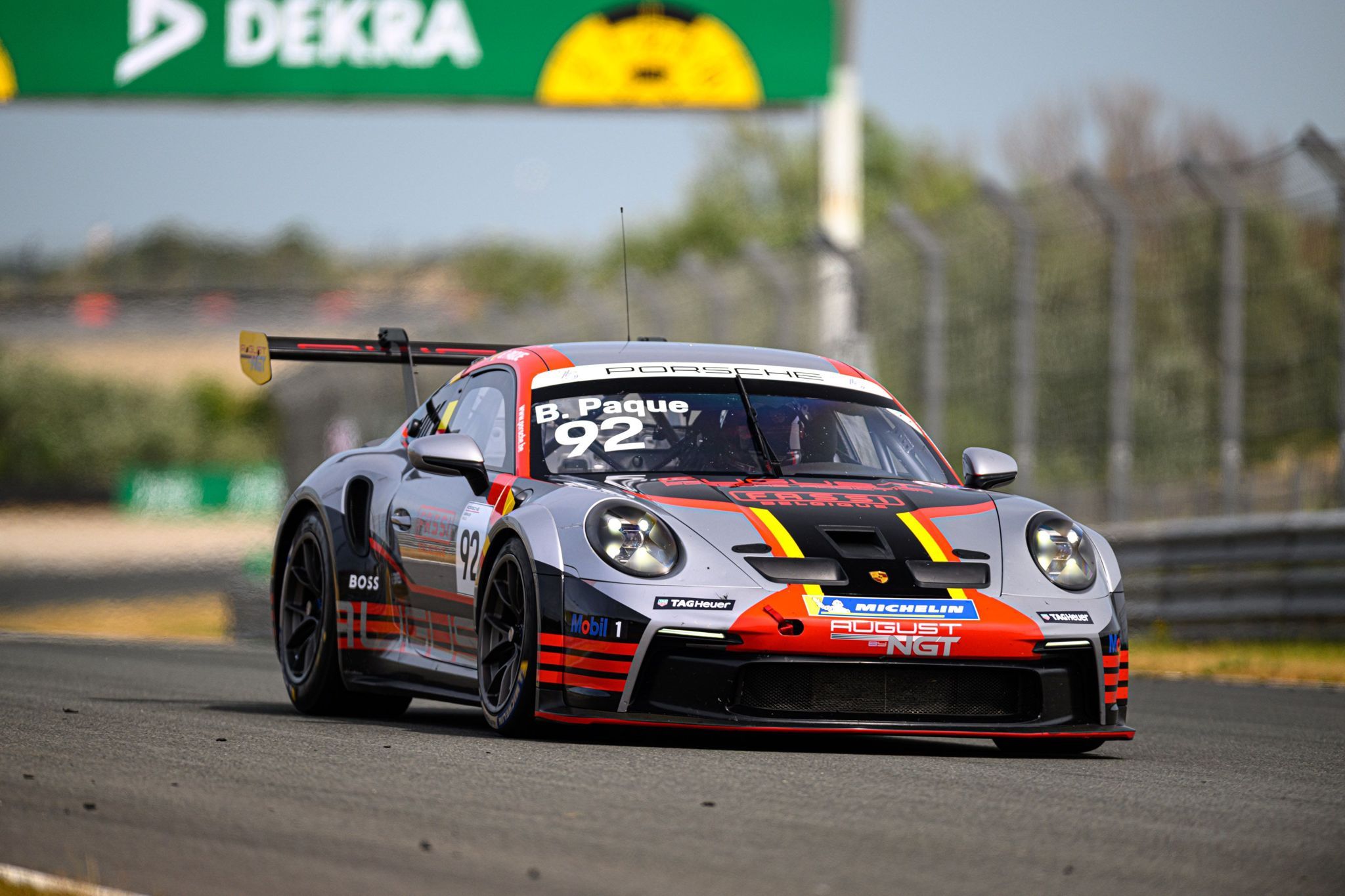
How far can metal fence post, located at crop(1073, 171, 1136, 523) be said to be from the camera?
1415 cm

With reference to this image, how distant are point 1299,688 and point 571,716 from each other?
547cm

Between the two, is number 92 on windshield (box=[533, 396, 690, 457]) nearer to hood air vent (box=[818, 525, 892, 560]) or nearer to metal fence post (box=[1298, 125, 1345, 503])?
hood air vent (box=[818, 525, 892, 560])

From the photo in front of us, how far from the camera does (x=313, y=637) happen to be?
28.1ft

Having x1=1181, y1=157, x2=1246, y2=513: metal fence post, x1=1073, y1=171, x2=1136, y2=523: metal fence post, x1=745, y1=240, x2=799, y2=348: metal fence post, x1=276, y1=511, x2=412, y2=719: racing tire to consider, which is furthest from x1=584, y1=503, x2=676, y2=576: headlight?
x1=745, y1=240, x2=799, y2=348: metal fence post

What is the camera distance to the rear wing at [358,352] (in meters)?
8.97

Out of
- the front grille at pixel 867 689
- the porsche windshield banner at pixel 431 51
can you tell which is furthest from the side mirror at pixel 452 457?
the porsche windshield banner at pixel 431 51

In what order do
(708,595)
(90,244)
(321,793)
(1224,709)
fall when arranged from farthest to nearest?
(90,244) → (1224,709) → (708,595) → (321,793)

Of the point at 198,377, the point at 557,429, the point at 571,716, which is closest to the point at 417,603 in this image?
the point at 557,429

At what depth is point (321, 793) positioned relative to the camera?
→ 5.36 m

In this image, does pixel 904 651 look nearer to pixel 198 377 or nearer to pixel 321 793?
pixel 321 793

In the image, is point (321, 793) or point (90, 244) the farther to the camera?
point (90, 244)

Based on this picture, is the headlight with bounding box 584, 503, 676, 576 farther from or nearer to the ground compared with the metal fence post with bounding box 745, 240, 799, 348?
farther from the ground

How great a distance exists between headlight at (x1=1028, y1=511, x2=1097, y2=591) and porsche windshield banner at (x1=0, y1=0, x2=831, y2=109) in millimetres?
19734

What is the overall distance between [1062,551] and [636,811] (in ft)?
7.28
